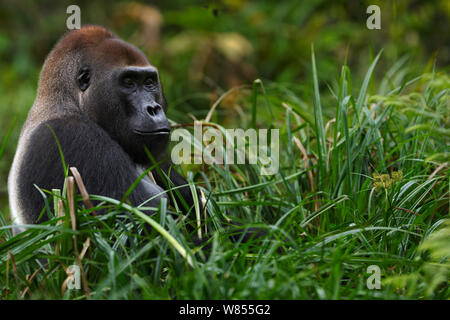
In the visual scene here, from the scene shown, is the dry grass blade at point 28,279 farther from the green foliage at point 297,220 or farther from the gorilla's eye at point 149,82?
the gorilla's eye at point 149,82

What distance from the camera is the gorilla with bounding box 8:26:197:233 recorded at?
2963mm

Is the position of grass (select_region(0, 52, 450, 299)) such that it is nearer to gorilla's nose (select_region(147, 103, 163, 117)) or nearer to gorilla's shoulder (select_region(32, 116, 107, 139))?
gorilla's shoulder (select_region(32, 116, 107, 139))

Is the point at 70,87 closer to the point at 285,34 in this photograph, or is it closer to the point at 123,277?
the point at 123,277

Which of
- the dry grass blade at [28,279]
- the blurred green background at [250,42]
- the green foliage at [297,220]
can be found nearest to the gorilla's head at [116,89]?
the green foliage at [297,220]

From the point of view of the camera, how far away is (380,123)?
3.51 meters

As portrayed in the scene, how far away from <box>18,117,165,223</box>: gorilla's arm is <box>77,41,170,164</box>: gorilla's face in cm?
14

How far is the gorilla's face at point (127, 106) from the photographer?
3.14m

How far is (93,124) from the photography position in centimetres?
312

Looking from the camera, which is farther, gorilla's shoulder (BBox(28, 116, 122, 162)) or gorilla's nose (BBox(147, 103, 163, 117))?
gorilla's nose (BBox(147, 103, 163, 117))

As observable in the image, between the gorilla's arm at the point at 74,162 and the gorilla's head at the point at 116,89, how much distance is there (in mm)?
154

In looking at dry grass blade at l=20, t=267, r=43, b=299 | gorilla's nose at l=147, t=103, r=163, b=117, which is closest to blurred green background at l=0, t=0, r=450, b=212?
gorilla's nose at l=147, t=103, r=163, b=117

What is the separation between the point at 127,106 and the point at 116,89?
12 centimetres

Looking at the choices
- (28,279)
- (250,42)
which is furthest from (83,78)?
(250,42)

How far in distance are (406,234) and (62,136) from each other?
1.81m
